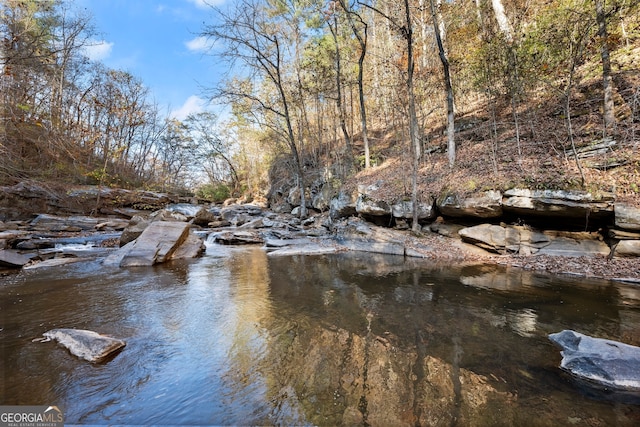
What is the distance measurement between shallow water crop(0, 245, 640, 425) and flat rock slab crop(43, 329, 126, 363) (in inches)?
4.3

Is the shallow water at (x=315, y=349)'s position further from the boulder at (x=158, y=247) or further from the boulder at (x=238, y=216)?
the boulder at (x=238, y=216)

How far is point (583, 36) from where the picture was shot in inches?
320

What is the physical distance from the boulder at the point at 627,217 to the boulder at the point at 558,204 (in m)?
0.19

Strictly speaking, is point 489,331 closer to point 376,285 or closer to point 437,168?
point 376,285

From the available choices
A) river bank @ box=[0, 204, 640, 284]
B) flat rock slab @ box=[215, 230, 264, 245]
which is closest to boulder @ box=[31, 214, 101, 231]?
river bank @ box=[0, 204, 640, 284]

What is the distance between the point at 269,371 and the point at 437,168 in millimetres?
11402

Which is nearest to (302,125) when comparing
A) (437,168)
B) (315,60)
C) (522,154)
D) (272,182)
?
(315,60)

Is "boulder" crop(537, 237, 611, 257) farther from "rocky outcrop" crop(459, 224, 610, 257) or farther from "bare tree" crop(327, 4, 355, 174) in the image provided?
"bare tree" crop(327, 4, 355, 174)

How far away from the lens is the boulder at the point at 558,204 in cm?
712

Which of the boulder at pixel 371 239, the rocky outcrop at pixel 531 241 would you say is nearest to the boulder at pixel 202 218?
the boulder at pixel 371 239

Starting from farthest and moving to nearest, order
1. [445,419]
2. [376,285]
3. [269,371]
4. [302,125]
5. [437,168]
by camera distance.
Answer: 1. [302,125]
2. [437,168]
3. [376,285]
4. [269,371]
5. [445,419]

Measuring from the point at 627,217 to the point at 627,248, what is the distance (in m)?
0.77

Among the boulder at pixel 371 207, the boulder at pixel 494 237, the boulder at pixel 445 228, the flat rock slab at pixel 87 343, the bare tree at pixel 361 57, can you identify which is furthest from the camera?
the bare tree at pixel 361 57

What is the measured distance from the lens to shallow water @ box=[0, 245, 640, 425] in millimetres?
2443
